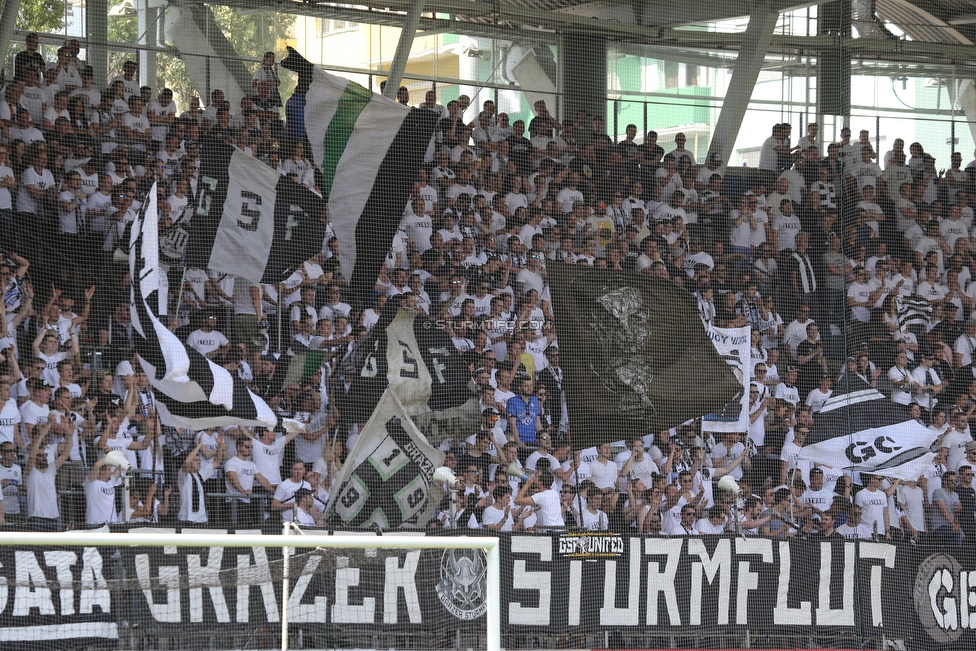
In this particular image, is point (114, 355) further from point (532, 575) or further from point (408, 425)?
point (532, 575)

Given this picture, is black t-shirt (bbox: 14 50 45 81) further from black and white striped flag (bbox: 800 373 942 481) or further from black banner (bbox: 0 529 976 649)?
black and white striped flag (bbox: 800 373 942 481)

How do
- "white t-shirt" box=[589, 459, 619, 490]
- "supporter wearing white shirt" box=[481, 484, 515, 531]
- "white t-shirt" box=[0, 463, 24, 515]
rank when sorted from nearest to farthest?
"white t-shirt" box=[0, 463, 24, 515]
"supporter wearing white shirt" box=[481, 484, 515, 531]
"white t-shirt" box=[589, 459, 619, 490]

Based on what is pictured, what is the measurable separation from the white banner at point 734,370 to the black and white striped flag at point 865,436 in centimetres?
60

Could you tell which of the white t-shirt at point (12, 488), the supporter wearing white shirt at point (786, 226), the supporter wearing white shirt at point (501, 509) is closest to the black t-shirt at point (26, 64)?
the white t-shirt at point (12, 488)

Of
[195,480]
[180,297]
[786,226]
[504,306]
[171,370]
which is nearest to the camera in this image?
[171,370]

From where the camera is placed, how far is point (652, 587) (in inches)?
390

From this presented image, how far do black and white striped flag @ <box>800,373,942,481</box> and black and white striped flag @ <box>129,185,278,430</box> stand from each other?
4473mm

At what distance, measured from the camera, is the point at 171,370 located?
30.0ft

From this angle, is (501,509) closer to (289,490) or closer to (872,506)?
(289,490)

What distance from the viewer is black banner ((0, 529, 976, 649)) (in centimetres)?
852

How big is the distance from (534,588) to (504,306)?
2.67 meters

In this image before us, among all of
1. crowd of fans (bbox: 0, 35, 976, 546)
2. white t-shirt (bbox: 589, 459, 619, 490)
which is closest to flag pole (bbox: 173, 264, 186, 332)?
crowd of fans (bbox: 0, 35, 976, 546)

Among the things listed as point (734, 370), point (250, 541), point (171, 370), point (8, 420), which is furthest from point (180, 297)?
point (250, 541)

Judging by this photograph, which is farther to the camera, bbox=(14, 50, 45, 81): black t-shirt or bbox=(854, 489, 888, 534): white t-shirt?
bbox=(854, 489, 888, 534): white t-shirt
